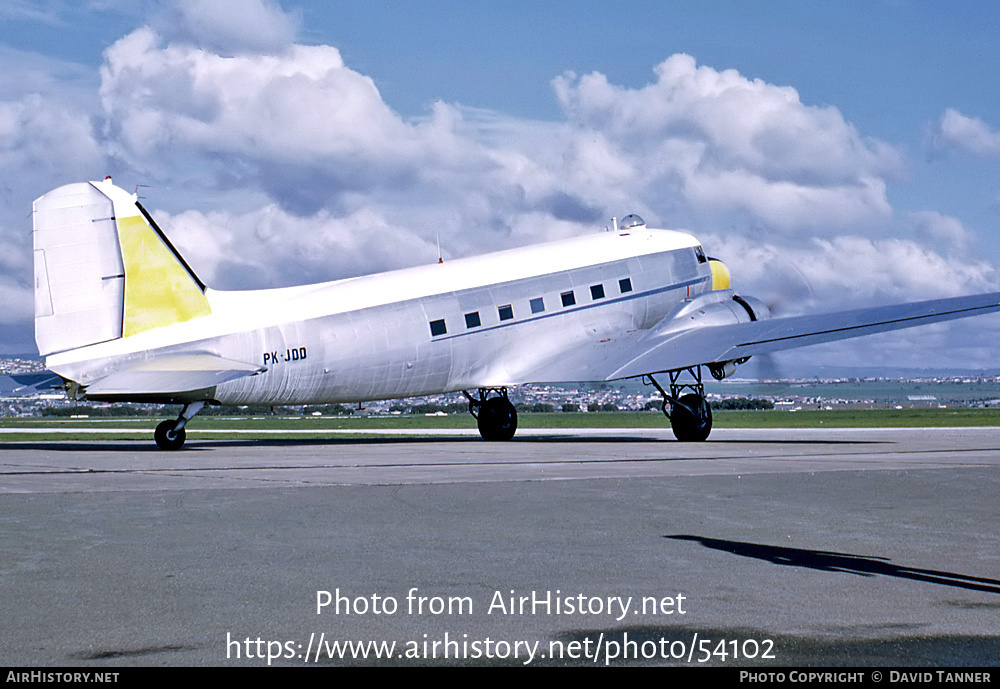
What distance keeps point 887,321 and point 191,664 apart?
24.7 meters

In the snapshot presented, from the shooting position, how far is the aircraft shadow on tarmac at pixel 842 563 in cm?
894

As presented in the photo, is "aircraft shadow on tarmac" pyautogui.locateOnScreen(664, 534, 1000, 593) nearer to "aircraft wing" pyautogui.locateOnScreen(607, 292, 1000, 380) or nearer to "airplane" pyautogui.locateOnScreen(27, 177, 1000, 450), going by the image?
"airplane" pyautogui.locateOnScreen(27, 177, 1000, 450)

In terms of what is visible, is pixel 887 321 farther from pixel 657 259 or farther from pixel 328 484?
pixel 328 484

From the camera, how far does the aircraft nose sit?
36.2m

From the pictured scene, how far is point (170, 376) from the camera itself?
2456cm

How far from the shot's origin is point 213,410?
101 metres

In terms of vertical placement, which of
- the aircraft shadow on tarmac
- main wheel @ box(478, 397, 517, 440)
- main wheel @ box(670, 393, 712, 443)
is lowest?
the aircraft shadow on tarmac

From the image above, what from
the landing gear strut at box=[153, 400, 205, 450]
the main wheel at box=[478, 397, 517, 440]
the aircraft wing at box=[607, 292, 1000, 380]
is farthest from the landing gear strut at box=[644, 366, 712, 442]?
the landing gear strut at box=[153, 400, 205, 450]

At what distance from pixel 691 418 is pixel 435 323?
26.4ft

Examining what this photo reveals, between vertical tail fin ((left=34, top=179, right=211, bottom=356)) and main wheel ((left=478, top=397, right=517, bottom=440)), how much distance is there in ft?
35.2

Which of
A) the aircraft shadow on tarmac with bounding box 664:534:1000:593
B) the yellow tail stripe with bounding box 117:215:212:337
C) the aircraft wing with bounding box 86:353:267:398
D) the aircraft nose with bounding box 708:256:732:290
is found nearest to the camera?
the aircraft shadow on tarmac with bounding box 664:534:1000:593

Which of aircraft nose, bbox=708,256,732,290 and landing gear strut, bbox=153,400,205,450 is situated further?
aircraft nose, bbox=708,256,732,290

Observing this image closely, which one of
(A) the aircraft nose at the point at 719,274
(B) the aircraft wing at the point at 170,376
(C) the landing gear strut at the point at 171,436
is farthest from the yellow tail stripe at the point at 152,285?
(A) the aircraft nose at the point at 719,274
